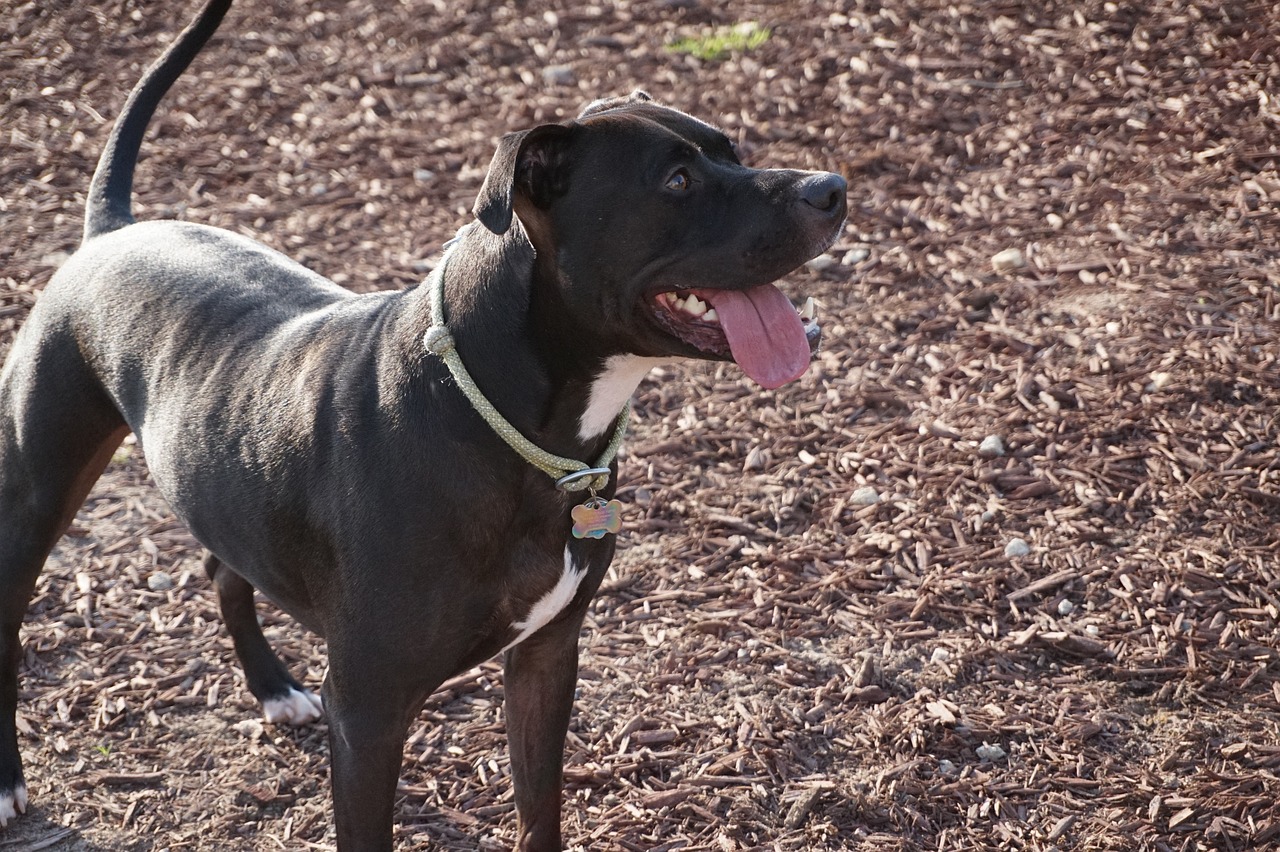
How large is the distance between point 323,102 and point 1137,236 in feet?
15.5

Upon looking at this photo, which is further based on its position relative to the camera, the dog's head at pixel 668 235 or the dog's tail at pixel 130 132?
the dog's tail at pixel 130 132

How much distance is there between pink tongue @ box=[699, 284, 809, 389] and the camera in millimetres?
2945

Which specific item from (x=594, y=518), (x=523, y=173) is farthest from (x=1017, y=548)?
(x=523, y=173)

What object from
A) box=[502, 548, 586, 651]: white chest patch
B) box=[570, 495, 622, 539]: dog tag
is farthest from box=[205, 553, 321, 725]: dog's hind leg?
box=[570, 495, 622, 539]: dog tag

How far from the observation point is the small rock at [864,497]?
16.1 ft

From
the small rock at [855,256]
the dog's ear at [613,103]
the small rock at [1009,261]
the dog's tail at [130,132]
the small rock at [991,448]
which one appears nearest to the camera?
the dog's ear at [613,103]

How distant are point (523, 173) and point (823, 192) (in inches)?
26.8

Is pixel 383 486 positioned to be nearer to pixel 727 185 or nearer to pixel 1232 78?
pixel 727 185

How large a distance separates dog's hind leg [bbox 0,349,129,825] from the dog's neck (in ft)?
4.38

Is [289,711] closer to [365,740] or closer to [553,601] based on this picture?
[365,740]

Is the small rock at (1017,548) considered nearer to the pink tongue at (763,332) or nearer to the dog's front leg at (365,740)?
the pink tongue at (763,332)

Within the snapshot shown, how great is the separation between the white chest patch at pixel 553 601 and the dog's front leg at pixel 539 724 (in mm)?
210

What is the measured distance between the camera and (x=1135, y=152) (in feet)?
21.2

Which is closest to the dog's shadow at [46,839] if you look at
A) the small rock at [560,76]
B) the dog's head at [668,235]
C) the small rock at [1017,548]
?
the dog's head at [668,235]
